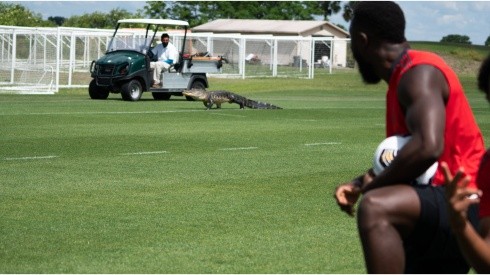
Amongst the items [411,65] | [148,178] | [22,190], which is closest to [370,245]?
[411,65]

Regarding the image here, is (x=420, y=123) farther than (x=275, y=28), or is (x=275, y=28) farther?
(x=275, y=28)

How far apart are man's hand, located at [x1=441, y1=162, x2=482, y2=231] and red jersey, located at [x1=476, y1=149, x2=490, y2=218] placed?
0.52 meters

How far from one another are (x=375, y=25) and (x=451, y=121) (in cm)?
58

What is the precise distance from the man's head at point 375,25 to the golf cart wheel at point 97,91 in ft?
92.7

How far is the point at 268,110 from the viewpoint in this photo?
27.7 meters

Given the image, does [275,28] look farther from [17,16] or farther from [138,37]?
[138,37]

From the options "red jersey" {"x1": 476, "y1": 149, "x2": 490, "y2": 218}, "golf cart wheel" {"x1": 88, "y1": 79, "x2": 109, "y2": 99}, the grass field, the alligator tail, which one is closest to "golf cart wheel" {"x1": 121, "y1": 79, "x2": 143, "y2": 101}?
"golf cart wheel" {"x1": 88, "y1": 79, "x2": 109, "y2": 99}

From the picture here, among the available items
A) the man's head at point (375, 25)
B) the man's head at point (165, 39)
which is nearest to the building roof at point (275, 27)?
the man's head at point (165, 39)

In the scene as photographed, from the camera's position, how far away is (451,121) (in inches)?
211

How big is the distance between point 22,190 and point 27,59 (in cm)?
2826

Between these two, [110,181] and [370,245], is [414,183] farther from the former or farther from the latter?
[110,181]

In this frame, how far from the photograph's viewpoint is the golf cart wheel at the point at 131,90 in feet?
107

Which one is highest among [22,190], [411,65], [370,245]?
[411,65]

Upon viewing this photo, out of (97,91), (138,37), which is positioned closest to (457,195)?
(97,91)
